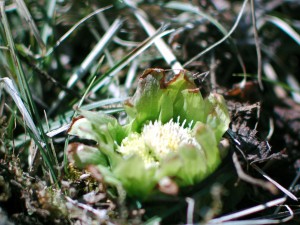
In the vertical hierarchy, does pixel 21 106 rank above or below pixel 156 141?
above

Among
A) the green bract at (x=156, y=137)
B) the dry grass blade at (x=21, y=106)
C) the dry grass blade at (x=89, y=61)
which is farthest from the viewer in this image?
the dry grass blade at (x=89, y=61)

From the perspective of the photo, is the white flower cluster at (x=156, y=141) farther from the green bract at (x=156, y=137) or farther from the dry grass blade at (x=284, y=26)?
the dry grass blade at (x=284, y=26)

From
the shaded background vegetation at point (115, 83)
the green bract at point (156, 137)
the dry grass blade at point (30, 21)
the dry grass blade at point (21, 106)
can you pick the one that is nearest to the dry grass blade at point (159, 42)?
the shaded background vegetation at point (115, 83)

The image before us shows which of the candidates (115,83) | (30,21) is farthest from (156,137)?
(30,21)

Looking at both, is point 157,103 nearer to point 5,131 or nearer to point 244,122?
point 244,122

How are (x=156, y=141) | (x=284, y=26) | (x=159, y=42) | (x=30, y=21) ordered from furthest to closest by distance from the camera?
1. (x=284, y=26)
2. (x=159, y=42)
3. (x=30, y=21)
4. (x=156, y=141)

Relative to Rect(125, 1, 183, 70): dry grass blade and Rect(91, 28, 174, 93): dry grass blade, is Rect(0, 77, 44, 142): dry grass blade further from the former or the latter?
Rect(125, 1, 183, 70): dry grass blade

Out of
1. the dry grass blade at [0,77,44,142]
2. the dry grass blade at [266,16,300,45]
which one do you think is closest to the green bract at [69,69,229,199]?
the dry grass blade at [0,77,44,142]

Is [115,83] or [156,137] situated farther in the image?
[115,83]

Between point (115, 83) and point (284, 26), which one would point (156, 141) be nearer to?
point (115, 83)
